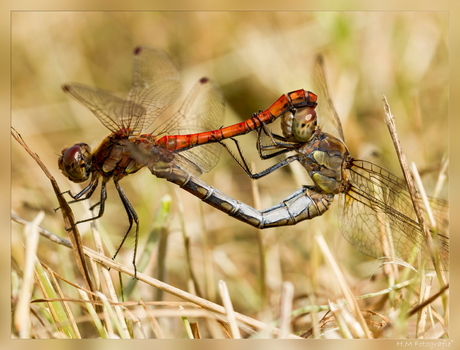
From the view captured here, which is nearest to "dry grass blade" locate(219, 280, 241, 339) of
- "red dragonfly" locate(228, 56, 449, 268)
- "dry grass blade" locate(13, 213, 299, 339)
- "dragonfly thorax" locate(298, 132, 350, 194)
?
"dry grass blade" locate(13, 213, 299, 339)

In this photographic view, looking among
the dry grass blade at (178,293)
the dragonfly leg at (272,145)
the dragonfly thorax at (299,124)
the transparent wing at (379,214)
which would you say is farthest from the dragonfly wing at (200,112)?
the transparent wing at (379,214)

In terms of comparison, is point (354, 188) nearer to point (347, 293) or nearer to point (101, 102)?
point (347, 293)

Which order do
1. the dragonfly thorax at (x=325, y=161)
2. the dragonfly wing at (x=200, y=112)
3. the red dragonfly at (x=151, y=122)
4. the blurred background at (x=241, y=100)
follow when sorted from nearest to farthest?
1. the red dragonfly at (x=151, y=122)
2. the dragonfly thorax at (x=325, y=161)
3. the dragonfly wing at (x=200, y=112)
4. the blurred background at (x=241, y=100)

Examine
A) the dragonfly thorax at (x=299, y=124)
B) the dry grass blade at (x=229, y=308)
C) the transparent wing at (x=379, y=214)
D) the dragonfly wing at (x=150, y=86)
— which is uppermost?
the dragonfly wing at (x=150, y=86)

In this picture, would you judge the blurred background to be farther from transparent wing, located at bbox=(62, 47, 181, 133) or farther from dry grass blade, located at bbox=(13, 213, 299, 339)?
dry grass blade, located at bbox=(13, 213, 299, 339)

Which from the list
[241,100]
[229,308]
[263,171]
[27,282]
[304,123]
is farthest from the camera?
[241,100]

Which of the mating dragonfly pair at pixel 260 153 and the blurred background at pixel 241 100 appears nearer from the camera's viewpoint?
the mating dragonfly pair at pixel 260 153

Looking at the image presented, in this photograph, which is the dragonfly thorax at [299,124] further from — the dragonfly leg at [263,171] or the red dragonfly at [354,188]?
the dragonfly leg at [263,171]

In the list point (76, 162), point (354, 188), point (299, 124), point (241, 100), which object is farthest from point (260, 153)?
point (241, 100)
